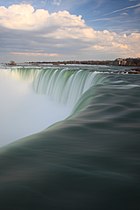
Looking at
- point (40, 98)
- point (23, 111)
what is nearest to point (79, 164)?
point (23, 111)

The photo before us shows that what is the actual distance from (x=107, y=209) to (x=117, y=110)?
5720mm

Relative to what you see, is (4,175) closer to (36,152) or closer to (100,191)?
(36,152)

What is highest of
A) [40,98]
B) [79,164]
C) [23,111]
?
[79,164]

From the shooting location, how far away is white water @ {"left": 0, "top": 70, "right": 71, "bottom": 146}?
756 inches

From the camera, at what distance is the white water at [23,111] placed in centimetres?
1920

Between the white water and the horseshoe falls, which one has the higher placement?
the horseshoe falls

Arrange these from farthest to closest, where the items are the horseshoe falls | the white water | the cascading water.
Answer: the cascading water < the white water < the horseshoe falls

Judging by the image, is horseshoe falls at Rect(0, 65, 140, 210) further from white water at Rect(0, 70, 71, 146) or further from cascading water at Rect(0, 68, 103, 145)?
cascading water at Rect(0, 68, 103, 145)

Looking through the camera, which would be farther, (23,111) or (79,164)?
(23,111)

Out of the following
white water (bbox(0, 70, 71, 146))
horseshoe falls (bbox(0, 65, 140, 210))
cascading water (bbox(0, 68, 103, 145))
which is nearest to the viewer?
horseshoe falls (bbox(0, 65, 140, 210))

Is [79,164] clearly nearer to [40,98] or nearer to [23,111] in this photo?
[23,111]

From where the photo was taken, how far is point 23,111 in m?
26.5

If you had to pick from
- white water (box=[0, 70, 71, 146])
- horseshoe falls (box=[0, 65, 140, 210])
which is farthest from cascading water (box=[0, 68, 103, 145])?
horseshoe falls (box=[0, 65, 140, 210])

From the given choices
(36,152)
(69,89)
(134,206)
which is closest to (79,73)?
(69,89)
